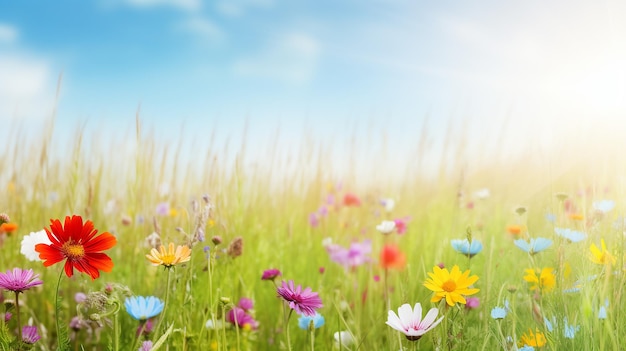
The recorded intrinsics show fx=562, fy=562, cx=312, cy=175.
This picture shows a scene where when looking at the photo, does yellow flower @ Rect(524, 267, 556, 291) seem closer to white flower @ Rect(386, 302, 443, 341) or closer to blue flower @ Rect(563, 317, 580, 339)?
blue flower @ Rect(563, 317, 580, 339)

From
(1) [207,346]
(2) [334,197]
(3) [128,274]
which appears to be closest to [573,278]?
(1) [207,346]

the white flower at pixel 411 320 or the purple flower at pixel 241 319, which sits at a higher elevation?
the white flower at pixel 411 320

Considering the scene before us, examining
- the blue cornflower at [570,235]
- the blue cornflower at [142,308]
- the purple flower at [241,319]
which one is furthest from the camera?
the purple flower at [241,319]

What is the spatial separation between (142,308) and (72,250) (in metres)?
0.29

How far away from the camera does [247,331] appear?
1.58 meters

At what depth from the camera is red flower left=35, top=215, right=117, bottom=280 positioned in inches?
40.2

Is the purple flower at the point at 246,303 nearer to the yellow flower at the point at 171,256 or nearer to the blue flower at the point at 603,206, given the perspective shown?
the yellow flower at the point at 171,256

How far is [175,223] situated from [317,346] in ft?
2.45

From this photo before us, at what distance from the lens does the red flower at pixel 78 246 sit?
1021 millimetres

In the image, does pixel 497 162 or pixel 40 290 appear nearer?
pixel 40 290

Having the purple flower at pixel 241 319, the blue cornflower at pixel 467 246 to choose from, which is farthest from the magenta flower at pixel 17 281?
the blue cornflower at pixel 467 246

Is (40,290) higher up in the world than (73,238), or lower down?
lower down

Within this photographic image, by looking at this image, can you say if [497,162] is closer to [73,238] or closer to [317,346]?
[317,346]

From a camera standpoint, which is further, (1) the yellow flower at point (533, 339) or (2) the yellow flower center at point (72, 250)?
(1) the yellow flower at point (533, 339)
